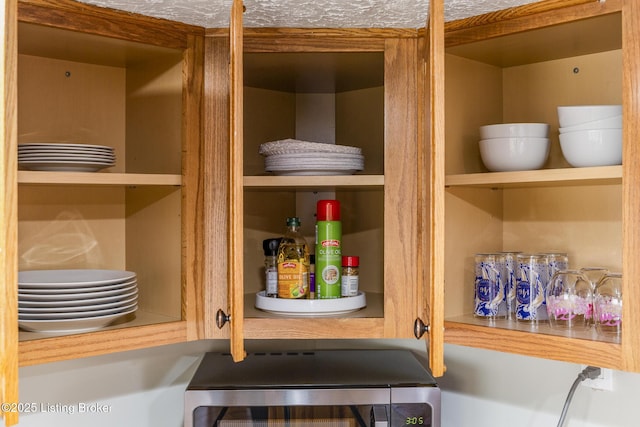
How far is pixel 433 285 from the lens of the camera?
103cm

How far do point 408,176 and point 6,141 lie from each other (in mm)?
751

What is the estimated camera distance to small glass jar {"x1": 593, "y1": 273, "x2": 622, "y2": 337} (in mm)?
1156

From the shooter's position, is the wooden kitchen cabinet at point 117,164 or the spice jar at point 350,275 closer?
the wooden kitchen cabinet at point 117,164

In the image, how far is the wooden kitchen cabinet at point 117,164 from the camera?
4.02 feet

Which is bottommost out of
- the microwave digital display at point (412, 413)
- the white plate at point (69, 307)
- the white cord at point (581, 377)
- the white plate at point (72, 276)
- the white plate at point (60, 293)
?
the microwave digital display at point (412, 413)

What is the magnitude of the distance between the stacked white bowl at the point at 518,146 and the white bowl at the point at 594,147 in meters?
0.07

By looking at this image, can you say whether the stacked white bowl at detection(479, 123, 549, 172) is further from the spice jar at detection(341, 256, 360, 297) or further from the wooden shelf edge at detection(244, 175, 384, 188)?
the spice jar at detection(341, 256, 360, 297)

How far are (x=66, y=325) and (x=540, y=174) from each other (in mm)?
946

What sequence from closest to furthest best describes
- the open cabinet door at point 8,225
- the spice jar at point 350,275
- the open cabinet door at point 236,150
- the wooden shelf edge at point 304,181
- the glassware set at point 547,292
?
1. the open cabinet door at point 8,225
2. the open cabinet door at point 236,150
3. the glassware set at point 547,292
4. the wooden shelf edge at point 304,181
5. the spice jar at point 350,275

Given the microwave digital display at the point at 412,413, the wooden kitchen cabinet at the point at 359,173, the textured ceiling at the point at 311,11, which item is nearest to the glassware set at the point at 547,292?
the wooden kitchen cabinet at the point at 359,173

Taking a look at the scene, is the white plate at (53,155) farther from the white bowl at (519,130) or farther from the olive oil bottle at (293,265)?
the white bowl at (519,130)

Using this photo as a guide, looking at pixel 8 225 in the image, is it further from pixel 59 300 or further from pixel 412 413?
pixel 412 413

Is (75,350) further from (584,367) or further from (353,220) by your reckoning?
(584,367)

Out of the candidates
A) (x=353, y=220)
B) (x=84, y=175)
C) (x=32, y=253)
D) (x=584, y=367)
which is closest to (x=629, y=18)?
(x=353, y=220)
